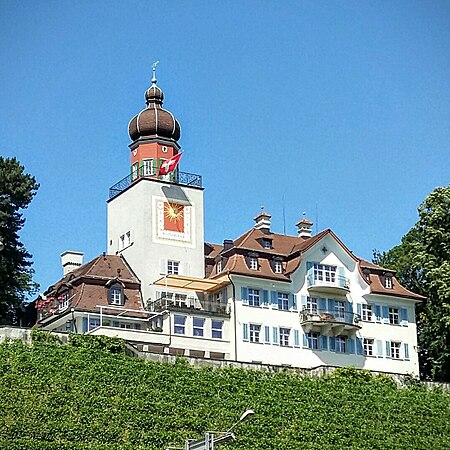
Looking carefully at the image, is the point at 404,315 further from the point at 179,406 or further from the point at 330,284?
the point at 179,406

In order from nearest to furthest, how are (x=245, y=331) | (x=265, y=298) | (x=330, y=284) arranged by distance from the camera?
(x=245, y=331) → (x=265, y=298) → (x=330, y=284)

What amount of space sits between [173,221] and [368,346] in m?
13.8

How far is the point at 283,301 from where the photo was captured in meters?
72.0

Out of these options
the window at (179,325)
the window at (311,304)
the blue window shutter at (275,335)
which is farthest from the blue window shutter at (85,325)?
the window at (311,304)

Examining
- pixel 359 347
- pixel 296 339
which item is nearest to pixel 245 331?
pixel 296 339

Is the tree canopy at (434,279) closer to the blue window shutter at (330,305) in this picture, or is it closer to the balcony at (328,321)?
the balcony at (328,321)

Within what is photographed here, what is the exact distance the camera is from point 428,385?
68500mm

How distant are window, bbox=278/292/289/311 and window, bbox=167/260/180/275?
628 centimetres

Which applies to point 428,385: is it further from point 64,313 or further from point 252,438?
point 64,313

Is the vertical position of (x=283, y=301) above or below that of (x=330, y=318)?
above

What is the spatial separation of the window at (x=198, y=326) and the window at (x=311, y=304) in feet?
22.4

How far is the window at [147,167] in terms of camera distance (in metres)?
76.5

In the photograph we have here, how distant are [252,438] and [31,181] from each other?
25.1 m

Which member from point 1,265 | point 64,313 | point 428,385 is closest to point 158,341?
point 64,313
